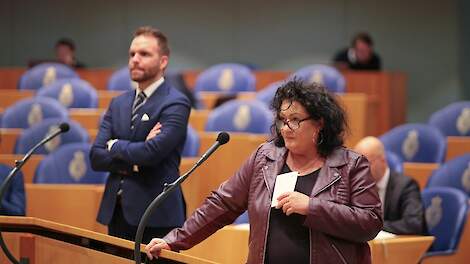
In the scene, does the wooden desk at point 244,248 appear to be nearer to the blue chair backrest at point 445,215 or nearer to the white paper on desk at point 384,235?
the white paper on desk at point 384,235

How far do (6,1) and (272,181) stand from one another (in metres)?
11.9

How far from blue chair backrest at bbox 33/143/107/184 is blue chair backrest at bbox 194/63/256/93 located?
4125 mm

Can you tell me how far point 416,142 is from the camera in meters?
8.09

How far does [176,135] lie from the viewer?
198 inches

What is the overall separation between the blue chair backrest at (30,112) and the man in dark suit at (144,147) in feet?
12.4

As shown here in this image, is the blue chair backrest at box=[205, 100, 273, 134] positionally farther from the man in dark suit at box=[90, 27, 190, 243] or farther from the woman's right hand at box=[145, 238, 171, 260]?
the woman's right hand at box=[145, 238, 171, 260]

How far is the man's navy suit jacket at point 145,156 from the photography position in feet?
16.2

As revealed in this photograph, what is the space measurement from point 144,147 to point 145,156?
41 mm

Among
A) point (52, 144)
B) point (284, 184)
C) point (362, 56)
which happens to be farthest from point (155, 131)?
point (362, 56)

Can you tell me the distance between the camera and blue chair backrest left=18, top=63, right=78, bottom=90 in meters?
11.3

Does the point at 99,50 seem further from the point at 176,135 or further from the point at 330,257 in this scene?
the point at 330,257

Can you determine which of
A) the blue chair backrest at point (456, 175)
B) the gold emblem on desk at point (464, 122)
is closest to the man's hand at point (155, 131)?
the blue chair backrest at point (456, 175)

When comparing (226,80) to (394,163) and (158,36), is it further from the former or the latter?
(158,36)

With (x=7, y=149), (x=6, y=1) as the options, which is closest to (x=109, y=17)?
(x=6, y=1)
